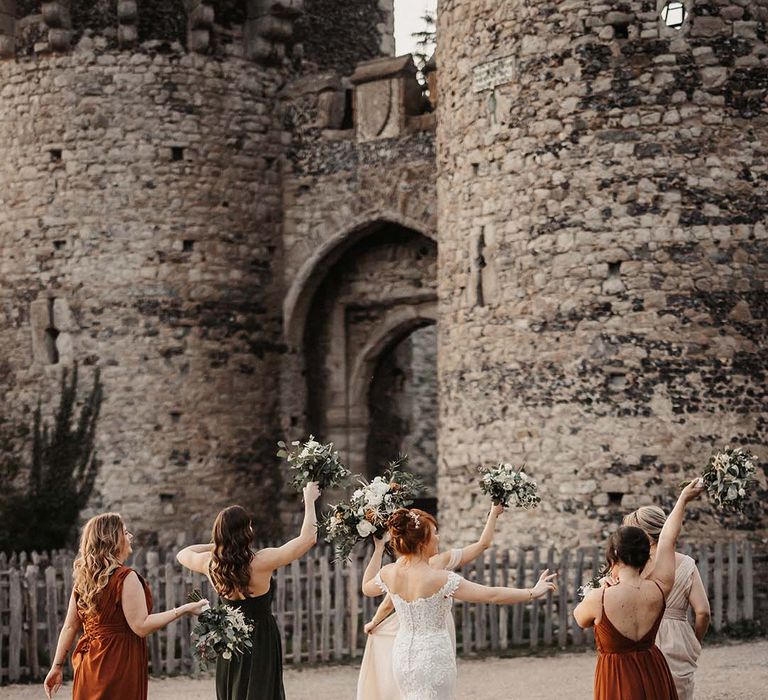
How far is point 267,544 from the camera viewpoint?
1644 cm

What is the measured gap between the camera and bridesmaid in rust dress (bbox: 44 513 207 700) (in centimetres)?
649

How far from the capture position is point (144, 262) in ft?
52.8

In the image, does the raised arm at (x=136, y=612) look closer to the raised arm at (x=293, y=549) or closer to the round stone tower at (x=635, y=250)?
the raised arm at (x=293, y=549)

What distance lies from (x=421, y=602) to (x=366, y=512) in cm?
53

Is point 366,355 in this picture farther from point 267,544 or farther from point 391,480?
point 391,480

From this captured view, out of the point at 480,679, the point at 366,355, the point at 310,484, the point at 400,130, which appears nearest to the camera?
the point at 310,484

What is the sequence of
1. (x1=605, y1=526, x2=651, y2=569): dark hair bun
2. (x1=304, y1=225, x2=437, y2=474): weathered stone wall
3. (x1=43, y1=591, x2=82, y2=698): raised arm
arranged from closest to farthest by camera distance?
(x1=605, y1=526, x2=651, y2=569): dark hair bun, (x1=43, y1=591, x2=82, y2=698): raised arm, (x1=304, y1=225, x2=437, y2=474): weathered stone wall

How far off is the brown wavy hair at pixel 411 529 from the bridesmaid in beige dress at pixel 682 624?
94 centimetres

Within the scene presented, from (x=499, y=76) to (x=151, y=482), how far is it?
19.7 ft

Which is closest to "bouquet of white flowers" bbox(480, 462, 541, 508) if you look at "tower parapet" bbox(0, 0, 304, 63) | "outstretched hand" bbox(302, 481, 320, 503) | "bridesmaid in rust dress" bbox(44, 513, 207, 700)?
"outstretched hand" bbox(302, 481, 320, 503)

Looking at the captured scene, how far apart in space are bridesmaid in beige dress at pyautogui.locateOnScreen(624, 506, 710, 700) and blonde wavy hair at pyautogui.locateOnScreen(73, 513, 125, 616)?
7.61ft

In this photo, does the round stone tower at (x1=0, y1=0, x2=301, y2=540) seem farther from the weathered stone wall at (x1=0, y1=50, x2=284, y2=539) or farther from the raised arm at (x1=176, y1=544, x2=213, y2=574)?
the raised arm at (x1=176, y1=544, x2=213, y2=574)

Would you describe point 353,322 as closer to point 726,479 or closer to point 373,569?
point 373,569

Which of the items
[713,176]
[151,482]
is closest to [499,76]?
[713,176]
